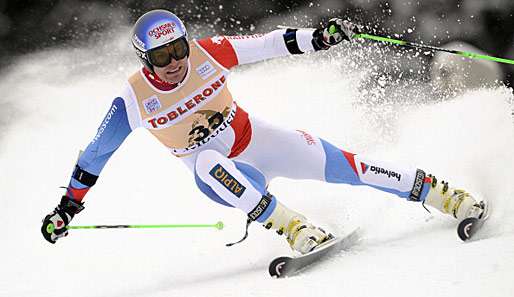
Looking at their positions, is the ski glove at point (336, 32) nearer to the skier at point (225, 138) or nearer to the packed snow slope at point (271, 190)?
the skier at point (225, 138)

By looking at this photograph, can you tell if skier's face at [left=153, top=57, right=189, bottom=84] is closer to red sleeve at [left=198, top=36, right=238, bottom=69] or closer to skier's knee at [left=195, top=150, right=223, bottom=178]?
red sleeve at [left=198, top=36, right=238, bottom=69]

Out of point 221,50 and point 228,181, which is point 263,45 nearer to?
point 221,50

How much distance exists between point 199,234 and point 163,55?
1510 millimetres

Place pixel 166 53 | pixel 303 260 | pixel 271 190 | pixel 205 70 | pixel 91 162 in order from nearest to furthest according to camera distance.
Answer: pixel 303 260
pixel 166 53
pixel 205 70
pixel 91 162
pixel 271 190

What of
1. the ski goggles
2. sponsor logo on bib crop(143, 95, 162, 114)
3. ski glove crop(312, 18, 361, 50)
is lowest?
sponsor logo on bib crop(143, 95, 162, 114)

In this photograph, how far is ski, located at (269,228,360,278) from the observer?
115 inches

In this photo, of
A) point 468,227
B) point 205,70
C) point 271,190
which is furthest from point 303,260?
point 271,190

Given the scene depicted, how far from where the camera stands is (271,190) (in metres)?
4.67

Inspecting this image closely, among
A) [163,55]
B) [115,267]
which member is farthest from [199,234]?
[163,55]

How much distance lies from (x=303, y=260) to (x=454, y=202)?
→ 791mm

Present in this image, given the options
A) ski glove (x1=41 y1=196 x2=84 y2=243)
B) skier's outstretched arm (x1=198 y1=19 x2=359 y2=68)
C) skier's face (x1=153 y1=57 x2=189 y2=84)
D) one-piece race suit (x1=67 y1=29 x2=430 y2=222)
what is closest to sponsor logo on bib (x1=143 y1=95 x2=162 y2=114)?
one-piece race suit (x1=67 y1=29 x2=430 y2=222)

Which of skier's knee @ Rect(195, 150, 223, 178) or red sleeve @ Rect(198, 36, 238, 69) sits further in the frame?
red sleeve @ Rect(198, 36, 238, 69)

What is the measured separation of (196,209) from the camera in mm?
4832

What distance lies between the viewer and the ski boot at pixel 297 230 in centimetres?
305
